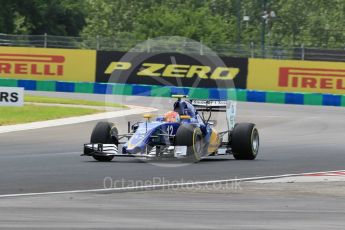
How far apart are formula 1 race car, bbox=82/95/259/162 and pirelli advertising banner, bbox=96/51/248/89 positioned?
20154 millimetres

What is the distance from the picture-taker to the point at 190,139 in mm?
15844

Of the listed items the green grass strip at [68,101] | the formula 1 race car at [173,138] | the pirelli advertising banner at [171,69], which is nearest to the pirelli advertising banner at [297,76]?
the pirelli advertising banner at [171,69]

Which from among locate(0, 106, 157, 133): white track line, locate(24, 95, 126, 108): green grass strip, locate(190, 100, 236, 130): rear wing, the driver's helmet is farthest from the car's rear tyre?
locate(24, 95, 126, 108): green grass strip

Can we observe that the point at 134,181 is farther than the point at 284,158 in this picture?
No

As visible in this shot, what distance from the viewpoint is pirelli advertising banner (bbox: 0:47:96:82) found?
39719 mm

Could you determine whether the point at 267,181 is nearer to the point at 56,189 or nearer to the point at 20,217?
the point at 56,189

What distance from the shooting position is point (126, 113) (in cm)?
2919

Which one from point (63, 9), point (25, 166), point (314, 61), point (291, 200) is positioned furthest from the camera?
point (63, 9)

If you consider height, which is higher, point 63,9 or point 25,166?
point 63,9

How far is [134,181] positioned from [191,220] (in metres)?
3.79

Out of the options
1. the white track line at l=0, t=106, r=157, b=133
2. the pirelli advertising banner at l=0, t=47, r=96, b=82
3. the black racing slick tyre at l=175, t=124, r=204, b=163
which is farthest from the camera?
the pirelli advertising banner at l=0, t=47, r=96, b=82

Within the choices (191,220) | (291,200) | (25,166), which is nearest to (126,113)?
(25,166)

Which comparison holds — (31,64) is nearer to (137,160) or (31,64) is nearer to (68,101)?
(68,101)

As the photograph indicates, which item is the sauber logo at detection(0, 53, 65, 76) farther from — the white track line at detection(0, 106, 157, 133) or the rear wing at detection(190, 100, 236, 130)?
the rear wing at detection(190, 100, 236, 130)
